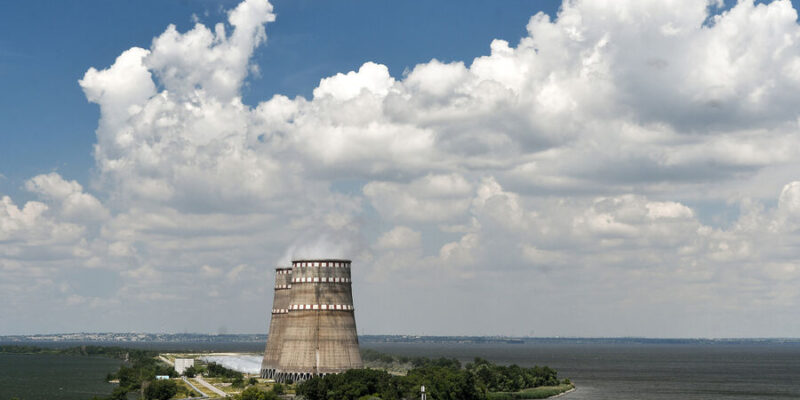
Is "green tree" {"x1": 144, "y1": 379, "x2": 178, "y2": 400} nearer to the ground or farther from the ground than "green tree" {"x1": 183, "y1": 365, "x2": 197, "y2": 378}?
nearer to the ground

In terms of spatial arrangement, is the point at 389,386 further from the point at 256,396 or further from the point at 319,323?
the point at 319,323

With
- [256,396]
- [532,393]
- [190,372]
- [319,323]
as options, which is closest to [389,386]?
[256,396]

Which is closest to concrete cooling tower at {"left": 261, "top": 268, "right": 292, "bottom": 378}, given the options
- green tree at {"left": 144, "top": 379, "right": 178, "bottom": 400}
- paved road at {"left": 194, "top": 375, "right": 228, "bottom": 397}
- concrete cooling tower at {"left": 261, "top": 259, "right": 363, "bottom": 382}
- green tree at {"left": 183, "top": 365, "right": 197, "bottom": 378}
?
paved road at {"left": 194, "top": 375, "right": 228, "bottom": 397}

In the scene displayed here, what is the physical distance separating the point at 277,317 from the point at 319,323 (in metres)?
18.4

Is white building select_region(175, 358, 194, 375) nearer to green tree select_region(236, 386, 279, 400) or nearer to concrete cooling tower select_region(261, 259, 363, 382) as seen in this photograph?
concrete cooling tower select_region(261, 259, 363, 382)

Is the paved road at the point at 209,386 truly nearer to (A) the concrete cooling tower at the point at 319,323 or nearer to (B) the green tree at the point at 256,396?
(A) the concrete cooling tower at the point at 319,323

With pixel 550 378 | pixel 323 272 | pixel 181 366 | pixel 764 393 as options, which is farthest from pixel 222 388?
pixel 764 393

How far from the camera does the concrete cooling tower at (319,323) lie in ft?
313

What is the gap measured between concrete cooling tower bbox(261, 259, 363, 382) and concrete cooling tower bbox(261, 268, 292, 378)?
1083cm

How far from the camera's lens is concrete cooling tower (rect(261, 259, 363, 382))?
95.4m

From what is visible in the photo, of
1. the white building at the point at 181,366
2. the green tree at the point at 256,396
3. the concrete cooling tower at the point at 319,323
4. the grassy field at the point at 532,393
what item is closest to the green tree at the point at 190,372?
the white building at the point at 181,366

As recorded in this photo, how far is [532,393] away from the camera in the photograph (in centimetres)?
10769

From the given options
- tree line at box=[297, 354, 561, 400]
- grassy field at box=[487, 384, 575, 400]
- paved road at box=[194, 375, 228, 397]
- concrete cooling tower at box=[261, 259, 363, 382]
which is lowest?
grassy field at box=[487, 384, 575, 400]

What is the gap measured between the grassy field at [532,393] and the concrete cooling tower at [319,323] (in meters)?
17.8
